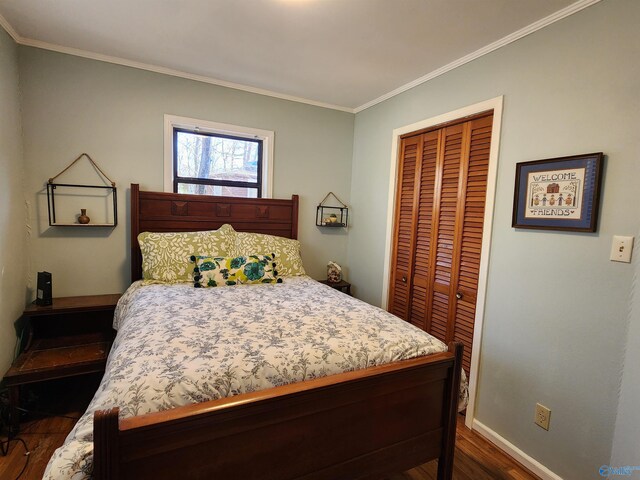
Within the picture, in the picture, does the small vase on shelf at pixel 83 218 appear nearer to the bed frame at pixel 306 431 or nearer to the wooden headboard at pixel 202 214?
the wooden headboard at pixel 202 214

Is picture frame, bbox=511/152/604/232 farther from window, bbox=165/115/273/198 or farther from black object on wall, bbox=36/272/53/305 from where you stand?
black object on wall, bbox=36/272/53/305

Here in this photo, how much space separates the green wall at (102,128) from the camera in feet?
7.57

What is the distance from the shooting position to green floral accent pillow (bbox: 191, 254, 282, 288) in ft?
7.52

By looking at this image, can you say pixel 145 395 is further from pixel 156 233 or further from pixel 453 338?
pixel 453 338

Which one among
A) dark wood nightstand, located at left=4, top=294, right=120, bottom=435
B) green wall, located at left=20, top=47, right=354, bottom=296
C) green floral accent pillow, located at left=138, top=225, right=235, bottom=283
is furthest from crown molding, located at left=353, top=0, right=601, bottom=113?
Answer: dark wood nightstand, located at left=4, top=294, right=120, bottom=435

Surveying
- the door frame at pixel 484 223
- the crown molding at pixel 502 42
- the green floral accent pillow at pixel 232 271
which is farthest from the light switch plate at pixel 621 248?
the green floral accent pillow at pixel 232 271

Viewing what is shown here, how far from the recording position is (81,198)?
2.46 metres

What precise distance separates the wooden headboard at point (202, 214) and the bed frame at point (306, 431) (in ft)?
6.44

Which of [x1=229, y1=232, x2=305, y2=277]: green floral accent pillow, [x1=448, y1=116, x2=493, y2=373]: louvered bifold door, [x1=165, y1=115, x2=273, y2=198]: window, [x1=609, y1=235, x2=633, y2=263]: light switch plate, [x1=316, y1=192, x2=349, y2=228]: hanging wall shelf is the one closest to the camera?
[x1=609, y1=235, x2=633, y2=263]: light switch plate

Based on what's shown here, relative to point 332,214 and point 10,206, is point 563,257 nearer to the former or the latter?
point 332,214

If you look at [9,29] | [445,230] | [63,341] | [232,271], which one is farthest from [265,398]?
[9,29]

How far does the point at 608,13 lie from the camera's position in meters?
1.50

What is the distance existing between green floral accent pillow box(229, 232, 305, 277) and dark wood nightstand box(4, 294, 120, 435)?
38.8 inches

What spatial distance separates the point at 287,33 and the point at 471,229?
1.71m
